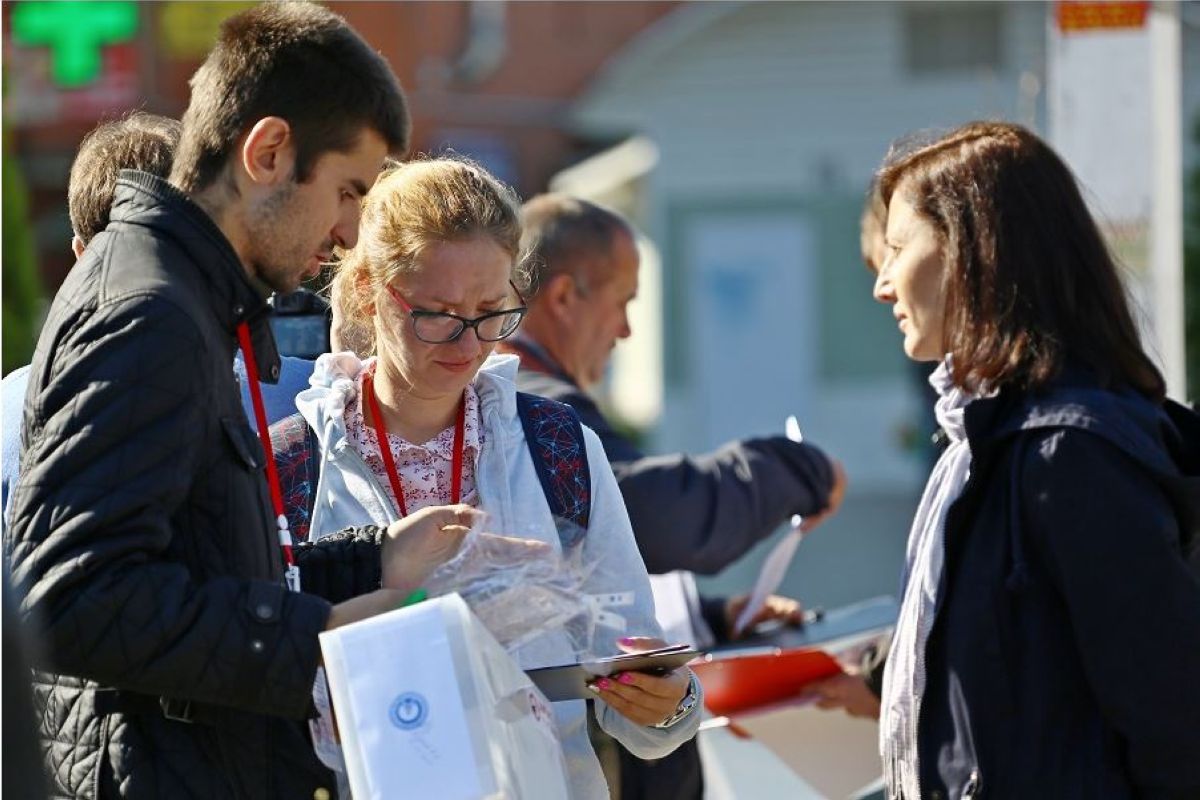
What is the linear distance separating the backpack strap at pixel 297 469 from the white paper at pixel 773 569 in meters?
1.33

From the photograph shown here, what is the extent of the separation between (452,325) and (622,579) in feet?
1.57

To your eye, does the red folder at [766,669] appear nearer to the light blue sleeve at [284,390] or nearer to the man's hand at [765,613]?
the man's hand at [765,613]

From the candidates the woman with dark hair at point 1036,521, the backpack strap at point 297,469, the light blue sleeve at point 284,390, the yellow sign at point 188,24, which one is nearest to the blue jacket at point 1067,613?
the woman with dark hair at point 1036,521

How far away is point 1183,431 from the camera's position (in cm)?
278

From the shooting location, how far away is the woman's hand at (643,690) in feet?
7.43

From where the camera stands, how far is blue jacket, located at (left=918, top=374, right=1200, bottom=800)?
2479 millimetres

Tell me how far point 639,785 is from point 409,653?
1421mm

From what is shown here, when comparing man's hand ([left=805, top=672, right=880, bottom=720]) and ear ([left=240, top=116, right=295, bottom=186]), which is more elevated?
ear ([left=240, top=116, right=295, bottom=186])

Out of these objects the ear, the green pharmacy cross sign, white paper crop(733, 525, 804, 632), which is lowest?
white paper crop(733, 525, 804, 632)

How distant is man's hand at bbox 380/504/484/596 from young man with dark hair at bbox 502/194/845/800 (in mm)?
1417

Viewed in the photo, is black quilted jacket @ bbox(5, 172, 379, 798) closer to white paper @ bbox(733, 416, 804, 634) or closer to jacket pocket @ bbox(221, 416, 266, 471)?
jacket pocket @ bbox(221, 416, 266, 471)

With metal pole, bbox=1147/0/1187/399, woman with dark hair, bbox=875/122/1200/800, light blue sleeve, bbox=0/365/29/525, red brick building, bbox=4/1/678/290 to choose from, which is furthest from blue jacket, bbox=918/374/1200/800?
red brick building, bbox=4/1/678/290

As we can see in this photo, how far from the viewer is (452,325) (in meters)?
2.58

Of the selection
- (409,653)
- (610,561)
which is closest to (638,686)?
(610,561)
